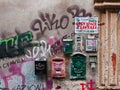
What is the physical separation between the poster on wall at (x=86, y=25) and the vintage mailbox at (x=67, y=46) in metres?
0.23

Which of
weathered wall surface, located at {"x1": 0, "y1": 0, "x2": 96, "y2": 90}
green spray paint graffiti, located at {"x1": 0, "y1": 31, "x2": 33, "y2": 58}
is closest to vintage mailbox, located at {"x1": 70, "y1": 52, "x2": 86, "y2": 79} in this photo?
weathered wall surface, located at {"x1": 0, "y1": 0, "x2": 96, "y2": 90}

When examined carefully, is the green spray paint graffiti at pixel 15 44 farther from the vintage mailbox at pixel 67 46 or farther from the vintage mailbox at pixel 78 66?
the vintage mailbox at pixel 78 66

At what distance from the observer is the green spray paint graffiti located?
35.5 feet

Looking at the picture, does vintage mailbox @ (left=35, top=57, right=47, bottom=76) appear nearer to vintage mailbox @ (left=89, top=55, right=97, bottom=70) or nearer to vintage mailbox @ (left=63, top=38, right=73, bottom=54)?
vintage mailbox @ (left=63, top=38, right=73, bottom=54)

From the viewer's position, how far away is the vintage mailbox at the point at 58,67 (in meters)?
10.7

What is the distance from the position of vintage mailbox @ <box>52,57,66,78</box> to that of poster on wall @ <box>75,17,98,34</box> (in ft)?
2.10

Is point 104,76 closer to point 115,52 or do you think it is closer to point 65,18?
point 115,52

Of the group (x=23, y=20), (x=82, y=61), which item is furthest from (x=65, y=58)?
(x=23, y=20)

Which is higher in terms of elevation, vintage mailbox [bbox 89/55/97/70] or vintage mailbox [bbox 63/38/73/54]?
vintage mailbox [bbox 63/38/73/54]

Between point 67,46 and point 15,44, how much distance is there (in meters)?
0.98

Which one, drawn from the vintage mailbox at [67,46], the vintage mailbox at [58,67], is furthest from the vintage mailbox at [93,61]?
the vintage mailbox at [58,67]

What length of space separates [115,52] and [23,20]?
1831mm

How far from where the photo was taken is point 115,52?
1076cm

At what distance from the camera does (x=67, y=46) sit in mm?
10750
